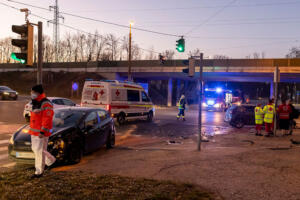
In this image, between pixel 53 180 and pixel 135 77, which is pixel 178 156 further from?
pixel 135 77

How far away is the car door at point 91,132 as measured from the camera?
8.20 metres

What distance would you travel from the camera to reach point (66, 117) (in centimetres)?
829

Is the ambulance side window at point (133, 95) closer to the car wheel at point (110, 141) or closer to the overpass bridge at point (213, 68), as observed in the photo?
the car wheel at point (110, 141)

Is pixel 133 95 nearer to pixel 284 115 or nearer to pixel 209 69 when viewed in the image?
pixel 284 115

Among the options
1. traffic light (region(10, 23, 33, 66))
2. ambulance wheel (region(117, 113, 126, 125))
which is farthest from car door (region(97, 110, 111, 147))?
ambulance wheel (region(117, 113, 126, 125))

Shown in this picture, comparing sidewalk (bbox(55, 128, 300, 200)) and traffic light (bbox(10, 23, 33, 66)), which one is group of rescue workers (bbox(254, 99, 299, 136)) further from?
traffic light (bbox(10, 23, 33, 66))

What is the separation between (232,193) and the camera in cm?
517

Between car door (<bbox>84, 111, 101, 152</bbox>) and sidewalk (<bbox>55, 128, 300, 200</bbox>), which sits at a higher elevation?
car door (<bbox>84, 111, 101, 152</bbox>)

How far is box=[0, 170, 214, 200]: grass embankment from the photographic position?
15.5 feet

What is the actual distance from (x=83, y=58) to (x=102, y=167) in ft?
267

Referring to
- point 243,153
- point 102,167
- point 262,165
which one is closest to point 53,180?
point 102,167

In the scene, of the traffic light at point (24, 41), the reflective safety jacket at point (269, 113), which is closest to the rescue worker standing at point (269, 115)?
the reflective safety jacket at point (269, 113)

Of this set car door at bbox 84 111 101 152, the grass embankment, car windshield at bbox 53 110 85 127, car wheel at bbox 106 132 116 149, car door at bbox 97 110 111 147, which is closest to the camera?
the grass embankment

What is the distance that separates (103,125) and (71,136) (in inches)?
77.0
